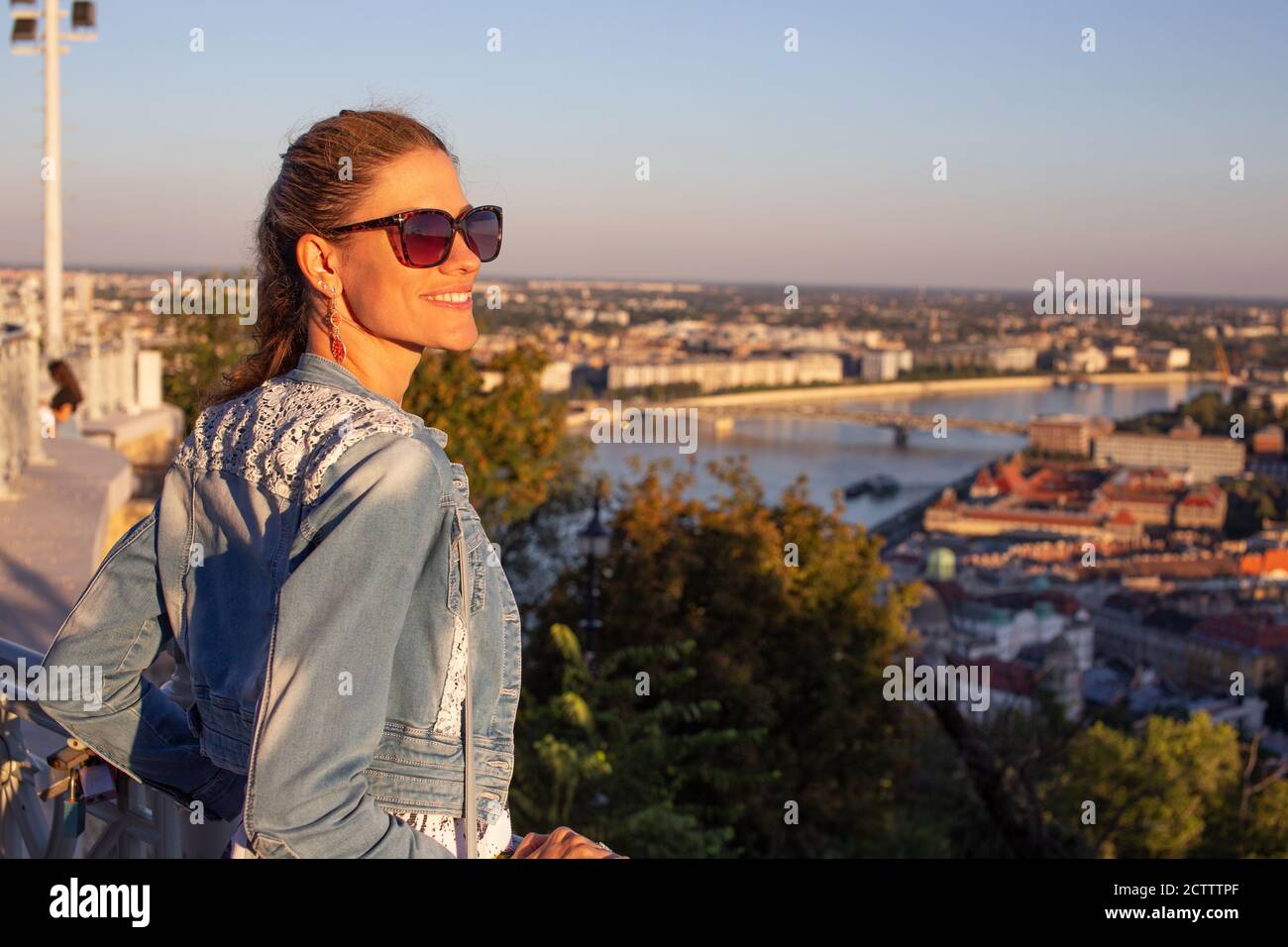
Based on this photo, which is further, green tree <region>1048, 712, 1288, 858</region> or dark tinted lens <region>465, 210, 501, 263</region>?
green tree <region>1048, 712, 1288, 858</region>

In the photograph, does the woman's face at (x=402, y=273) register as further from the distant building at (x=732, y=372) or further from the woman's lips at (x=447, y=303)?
the distant building at (x=732, y=372)

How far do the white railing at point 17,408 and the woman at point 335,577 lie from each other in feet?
12.6

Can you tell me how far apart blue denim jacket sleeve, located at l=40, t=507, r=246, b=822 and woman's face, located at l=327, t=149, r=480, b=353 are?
9.9 inches

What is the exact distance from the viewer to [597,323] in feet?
176

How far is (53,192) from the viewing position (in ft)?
30.5

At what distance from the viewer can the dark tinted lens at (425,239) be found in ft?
3.54

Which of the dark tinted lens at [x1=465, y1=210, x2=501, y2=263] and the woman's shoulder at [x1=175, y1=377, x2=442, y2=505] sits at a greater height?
the dark tinted lens at [x1=465, y1=210, x2=501, y2=263]

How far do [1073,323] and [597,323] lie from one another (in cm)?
4254

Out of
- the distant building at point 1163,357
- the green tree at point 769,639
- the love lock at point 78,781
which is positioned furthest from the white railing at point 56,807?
the distant building at point 1163,357

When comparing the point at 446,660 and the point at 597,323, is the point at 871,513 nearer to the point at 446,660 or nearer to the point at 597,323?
the point at 597,323

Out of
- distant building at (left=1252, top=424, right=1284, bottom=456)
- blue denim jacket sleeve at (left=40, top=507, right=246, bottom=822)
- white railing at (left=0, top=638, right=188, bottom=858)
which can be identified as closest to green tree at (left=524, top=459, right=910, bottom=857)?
white railing at (left=0, top=638, right=188, bottom=858)

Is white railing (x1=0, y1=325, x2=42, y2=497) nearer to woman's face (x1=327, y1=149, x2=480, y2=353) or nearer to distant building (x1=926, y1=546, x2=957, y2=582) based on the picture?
woman's face (x1=327, y1=149, x2=480, y2=353)

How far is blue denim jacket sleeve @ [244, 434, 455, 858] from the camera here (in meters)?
0.88
